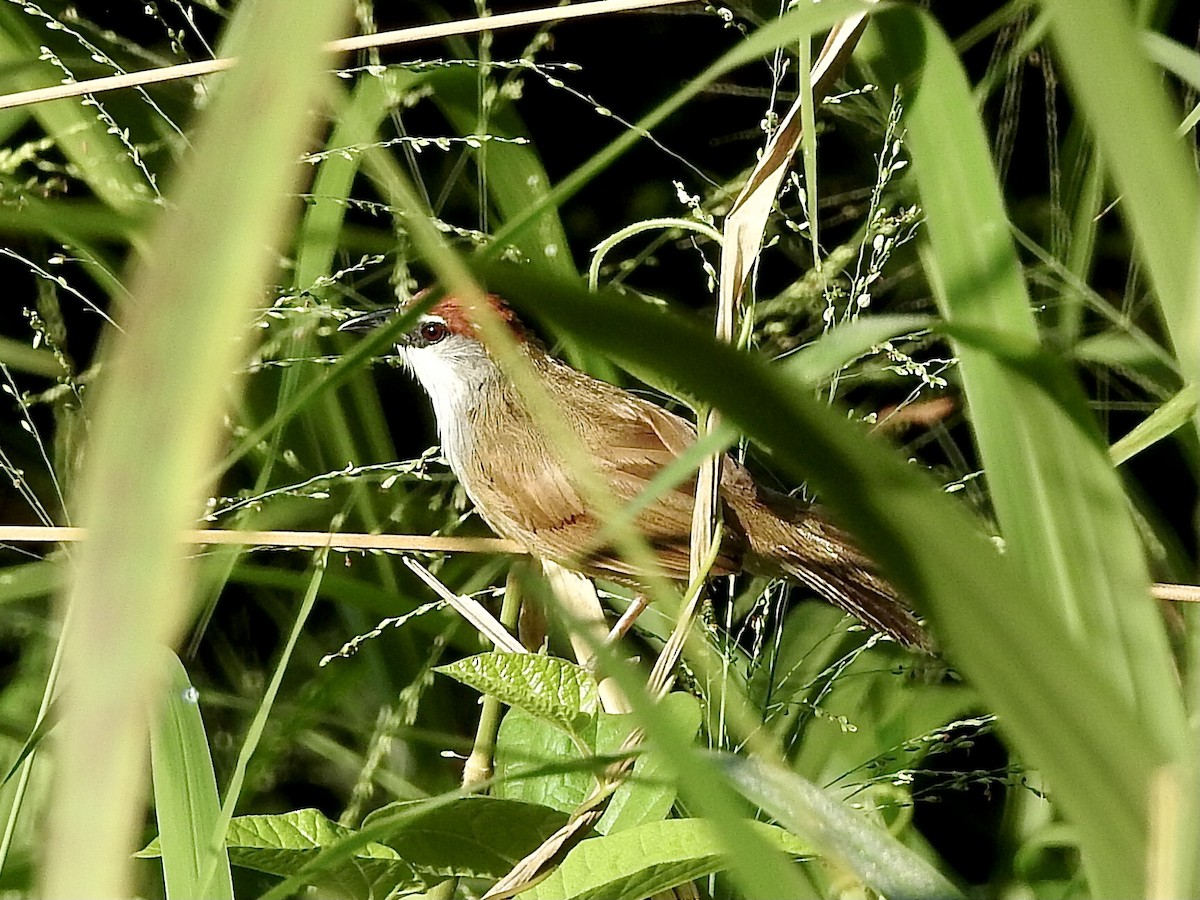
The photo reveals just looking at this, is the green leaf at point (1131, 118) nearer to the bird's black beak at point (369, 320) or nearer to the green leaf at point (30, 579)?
the bird's black beak at point (369, 320)

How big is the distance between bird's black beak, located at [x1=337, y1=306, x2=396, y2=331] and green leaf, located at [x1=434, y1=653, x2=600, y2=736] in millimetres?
1030

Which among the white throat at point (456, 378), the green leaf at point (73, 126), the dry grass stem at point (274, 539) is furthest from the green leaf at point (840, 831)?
the white throat at point (456, 378)

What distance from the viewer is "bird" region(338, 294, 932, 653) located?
7.11ft

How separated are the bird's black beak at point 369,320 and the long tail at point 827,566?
0.72 metres

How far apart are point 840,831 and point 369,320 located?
4.73 feet

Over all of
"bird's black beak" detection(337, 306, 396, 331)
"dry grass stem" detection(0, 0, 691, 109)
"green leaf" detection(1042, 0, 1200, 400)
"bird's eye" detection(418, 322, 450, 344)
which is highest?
"dry grass stem" detection(0, 0, 691, 109)

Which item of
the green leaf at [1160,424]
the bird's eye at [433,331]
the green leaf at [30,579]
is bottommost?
the green leaf at [30,579]

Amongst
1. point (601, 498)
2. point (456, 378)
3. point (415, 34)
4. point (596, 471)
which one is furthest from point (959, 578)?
point (456, 378)

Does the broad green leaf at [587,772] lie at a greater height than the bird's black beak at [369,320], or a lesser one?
lesser

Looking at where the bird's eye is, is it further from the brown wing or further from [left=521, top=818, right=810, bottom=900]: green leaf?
[left=521, top=818, right=810, bottom=900]: green leaf

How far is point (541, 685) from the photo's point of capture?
4.00 ft

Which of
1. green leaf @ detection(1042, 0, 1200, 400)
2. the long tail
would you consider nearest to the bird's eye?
the long tail

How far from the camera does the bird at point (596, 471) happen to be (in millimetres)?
2168

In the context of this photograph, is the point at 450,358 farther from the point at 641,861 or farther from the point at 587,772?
the point at 641,861
